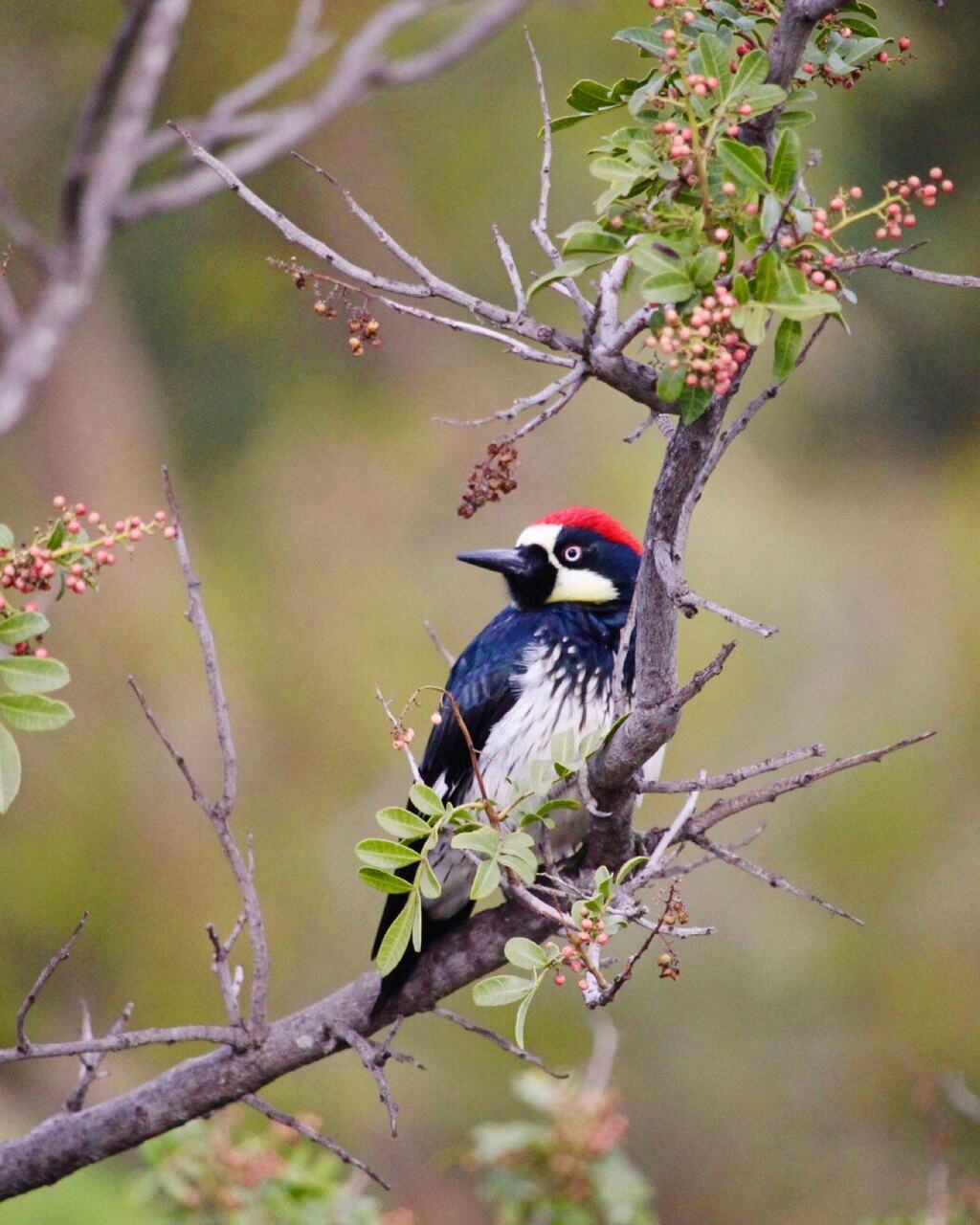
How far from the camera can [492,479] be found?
1.75 meters

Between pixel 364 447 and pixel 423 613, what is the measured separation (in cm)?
84

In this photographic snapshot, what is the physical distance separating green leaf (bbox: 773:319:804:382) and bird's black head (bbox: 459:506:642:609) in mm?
1636

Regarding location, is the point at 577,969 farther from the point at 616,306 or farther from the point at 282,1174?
the point at 282,1174

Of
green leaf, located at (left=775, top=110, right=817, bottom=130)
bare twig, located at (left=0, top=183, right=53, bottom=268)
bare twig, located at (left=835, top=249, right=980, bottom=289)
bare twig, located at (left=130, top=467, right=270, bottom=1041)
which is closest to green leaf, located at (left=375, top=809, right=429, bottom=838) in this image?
bare twig, located at (left=130, top=467, right=270, bottom=1041)

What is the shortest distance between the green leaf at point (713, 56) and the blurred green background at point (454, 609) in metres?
4.64

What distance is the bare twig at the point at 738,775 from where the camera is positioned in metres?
1.82

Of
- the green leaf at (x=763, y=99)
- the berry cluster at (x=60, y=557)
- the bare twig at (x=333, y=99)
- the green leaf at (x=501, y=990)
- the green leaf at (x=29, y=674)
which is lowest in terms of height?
the green leaf at (x=501, y=990)

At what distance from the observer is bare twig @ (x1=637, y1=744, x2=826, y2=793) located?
182 centimetres

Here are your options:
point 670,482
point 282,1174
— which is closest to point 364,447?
point 282,1174

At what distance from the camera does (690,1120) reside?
6.35 m

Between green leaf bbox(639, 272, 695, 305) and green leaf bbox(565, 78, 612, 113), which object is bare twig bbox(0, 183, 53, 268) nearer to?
green leaf bbox(565, 78, 612, 113)

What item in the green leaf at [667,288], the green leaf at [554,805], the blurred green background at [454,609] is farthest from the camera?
the blurred green background at [454,609]

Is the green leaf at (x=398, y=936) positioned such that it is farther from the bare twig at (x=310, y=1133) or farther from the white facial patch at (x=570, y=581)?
the white facial patch at (x=570, y=581)

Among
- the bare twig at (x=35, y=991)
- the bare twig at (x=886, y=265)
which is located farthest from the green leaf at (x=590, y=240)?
the bare twig at (x=35, y=991)
